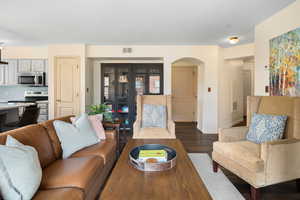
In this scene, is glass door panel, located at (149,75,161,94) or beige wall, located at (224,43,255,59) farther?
glass door panel, located at (149,75,161,94)

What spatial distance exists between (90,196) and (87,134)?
819 millimetres

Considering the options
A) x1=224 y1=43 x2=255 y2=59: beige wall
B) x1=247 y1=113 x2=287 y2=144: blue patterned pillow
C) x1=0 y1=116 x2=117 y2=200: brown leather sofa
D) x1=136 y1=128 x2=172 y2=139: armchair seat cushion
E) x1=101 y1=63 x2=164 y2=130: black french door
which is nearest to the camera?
x1=0 y1=116 x2=117 y2=200: brown leather sofa

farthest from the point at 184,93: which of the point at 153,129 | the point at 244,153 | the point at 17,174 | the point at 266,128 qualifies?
the point at 17,174

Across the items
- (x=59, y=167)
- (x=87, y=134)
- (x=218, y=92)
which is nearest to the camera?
(x=59, y=167)

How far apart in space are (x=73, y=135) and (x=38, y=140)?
38 centimetres

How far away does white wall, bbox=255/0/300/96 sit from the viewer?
2.36 m

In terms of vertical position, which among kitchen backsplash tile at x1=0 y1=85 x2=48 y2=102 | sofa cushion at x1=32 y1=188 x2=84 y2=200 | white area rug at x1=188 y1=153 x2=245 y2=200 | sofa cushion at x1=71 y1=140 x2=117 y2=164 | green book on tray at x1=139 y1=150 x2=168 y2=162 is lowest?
white area rug at x1=188 y1=153 x2=245 y2=200

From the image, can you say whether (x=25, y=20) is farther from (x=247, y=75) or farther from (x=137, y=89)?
(x=247, y=75)

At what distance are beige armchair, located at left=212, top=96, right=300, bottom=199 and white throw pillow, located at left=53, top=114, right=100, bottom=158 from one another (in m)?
1.71

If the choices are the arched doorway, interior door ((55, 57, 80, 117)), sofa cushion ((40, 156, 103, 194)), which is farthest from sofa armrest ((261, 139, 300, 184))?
the arched doorway

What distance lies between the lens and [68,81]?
4492 mm

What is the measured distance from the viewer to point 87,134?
212 centimetres

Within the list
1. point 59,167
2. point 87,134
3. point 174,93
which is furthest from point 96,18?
point 174,93

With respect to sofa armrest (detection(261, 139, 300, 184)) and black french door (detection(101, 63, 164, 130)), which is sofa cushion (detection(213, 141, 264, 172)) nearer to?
sofa armrest (detection(261, 139, 300, 184))
